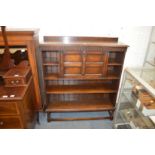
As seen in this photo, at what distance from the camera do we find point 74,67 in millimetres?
2131

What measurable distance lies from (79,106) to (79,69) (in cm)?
67

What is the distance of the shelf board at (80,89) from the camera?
223 cm

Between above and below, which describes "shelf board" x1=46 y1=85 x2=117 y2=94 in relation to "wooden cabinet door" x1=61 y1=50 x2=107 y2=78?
below

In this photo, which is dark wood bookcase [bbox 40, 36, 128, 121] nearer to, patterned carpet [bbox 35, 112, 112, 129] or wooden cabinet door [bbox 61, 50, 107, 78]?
wooden cabinet door [bbox 61, 50, 107, 78]

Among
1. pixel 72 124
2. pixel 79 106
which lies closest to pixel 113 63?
pixel 79 106

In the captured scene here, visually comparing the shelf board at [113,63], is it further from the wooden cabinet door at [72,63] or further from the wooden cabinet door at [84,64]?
the wooden cabinet door at [72,63]

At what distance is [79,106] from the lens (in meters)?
2.39

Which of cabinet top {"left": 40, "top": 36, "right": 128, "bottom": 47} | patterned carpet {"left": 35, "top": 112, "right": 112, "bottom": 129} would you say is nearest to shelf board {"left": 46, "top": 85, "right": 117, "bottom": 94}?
patterned carpet {"left": 35, "top": 112, "right": 112, "bottom": 129}

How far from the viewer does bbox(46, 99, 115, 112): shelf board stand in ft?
7.57

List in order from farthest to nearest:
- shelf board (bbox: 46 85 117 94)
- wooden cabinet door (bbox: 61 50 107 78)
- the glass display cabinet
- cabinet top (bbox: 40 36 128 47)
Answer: shelf board (bbox: 46 85 117 94) → wooden cabinet door (bbox: 61 50 107 78) → cabinet top (bbox: 40 36 128 47) → the glass display cabinet

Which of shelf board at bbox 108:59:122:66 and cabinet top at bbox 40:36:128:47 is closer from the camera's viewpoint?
cabinet top at bbox 40:36:128:47

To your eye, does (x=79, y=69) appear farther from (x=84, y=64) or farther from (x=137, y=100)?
(x=137, y=100)

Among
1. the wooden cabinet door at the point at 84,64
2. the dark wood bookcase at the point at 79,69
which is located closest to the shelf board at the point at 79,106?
the dark wood bookcase at the point at 79,69
